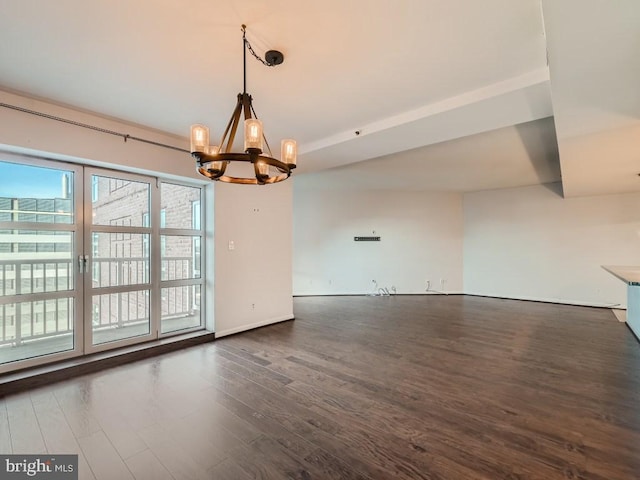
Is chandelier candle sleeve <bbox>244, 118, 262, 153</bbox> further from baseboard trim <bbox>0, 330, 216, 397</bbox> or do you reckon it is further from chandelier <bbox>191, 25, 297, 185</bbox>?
baseboard trim <bbox>0, 330, 216, 397</bbox>

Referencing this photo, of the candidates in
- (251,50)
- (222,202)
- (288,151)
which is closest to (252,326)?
(222,202)

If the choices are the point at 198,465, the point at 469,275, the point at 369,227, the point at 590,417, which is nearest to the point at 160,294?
the point at 198,465

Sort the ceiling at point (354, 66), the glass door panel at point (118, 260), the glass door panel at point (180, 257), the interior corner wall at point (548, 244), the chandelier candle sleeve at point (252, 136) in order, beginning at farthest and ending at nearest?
1. the interior corner wall at point (548, 244)
2. the glass door panel at point (180, 257)
3. the glass door panel at point (118, 260)
4. the chandelier candle sleeve at point (252, 136)
5. the ceiling at point (354, 66)

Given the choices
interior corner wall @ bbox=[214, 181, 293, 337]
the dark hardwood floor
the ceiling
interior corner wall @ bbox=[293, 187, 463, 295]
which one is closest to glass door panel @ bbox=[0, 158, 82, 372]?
the dark hardwood floor

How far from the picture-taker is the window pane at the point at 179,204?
4.00 meters

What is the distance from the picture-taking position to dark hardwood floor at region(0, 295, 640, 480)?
1.79m

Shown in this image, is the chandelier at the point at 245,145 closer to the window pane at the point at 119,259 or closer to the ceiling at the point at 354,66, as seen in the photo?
the ceiling at the point at 354,66

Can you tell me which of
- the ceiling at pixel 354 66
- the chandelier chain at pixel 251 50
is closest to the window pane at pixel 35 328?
the ceiling at pixel 354 66

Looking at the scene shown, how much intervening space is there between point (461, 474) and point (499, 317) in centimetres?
441

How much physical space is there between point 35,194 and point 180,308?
2.08 m

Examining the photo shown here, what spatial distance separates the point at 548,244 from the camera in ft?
22.4

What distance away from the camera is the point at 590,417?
224cm

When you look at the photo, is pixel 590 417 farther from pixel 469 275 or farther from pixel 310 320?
pixel 469 275

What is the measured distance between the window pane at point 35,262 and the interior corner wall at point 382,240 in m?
5.33
